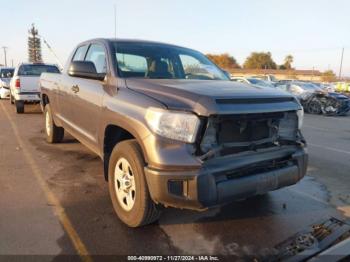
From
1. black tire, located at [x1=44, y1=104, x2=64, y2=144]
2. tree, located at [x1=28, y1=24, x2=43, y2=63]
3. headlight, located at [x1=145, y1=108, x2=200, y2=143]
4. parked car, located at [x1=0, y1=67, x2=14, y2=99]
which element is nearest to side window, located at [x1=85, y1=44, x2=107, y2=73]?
headlight, located at [x1=145, y1=108, x2=200, y2=143]

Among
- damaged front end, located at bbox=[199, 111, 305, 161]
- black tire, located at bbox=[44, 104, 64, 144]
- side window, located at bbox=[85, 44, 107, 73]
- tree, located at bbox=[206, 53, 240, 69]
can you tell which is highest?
tree, located at bbox=[206, 53, 240, 69]

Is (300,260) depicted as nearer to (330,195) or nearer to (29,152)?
(330,195)

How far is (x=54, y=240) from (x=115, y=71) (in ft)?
6.30

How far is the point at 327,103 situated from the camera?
677 inches

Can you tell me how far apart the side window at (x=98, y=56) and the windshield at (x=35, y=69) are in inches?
317

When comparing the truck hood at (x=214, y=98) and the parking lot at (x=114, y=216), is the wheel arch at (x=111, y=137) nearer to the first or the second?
the truck hood at (x=214, y=98)

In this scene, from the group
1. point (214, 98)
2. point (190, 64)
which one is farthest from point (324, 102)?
point (214, 98)

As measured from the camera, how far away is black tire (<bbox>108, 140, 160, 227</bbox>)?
3418 mm

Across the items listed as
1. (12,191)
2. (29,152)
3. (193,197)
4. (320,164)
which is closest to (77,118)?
(12,191)

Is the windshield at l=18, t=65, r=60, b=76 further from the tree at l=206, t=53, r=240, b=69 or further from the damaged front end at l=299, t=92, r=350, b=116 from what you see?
the tree at l=206, t=53, r=240, b=69

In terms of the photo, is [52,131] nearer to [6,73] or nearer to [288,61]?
[6,73]

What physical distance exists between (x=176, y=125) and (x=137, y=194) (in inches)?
31.1

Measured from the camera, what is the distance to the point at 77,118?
5309 millimetres

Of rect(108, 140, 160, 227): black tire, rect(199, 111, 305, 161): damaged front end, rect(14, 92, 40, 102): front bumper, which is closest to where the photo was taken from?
rect(199, 111, 305, 161): damaged front end
